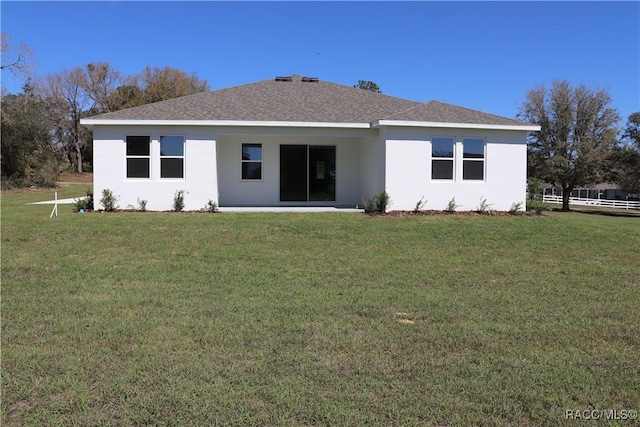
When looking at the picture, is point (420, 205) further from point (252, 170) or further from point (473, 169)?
point (252, 170)

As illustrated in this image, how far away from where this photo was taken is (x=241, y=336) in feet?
15.4

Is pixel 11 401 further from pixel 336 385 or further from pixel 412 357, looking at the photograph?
pixel 412 357

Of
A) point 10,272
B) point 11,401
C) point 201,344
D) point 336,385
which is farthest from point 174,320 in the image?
point 10,272

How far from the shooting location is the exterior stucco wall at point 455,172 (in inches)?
613

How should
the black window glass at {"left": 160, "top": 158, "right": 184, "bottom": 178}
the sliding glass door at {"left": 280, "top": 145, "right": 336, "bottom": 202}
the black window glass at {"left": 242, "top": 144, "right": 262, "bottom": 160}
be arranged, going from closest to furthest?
the black window glass at {"left": 160, "top": 158, "right": 184, "bottom": 178} < the black window glass at {"left": 242, "top": 144, "right": 262, "bottom": 160} < the sliding glass door at {"left": 280, "top": 145, "right": 336, "bottom": 202}

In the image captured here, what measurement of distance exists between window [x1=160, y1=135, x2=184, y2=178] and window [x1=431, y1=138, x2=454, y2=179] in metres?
8.32

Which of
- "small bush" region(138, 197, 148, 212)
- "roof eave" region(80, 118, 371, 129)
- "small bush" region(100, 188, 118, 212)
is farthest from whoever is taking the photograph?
"small bush" region(138, 197, 148, 212)

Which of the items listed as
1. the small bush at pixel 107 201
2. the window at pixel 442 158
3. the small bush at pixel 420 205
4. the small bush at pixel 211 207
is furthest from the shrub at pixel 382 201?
the small bush at pixel 107 201

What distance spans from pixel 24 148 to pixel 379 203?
1120 inches

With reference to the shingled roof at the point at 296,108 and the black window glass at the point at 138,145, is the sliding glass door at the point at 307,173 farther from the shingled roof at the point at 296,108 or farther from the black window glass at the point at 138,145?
the black window glass at the point at 138,145

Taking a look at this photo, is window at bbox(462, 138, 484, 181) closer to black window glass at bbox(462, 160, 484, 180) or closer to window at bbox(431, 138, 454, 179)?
black window glass at bbox(462, 160, 484, 180)

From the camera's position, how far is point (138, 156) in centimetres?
1577

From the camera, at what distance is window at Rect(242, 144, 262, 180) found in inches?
697

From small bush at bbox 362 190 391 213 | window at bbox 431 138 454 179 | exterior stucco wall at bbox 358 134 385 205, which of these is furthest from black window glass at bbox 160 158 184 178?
window at bbox 431 138 454 179
